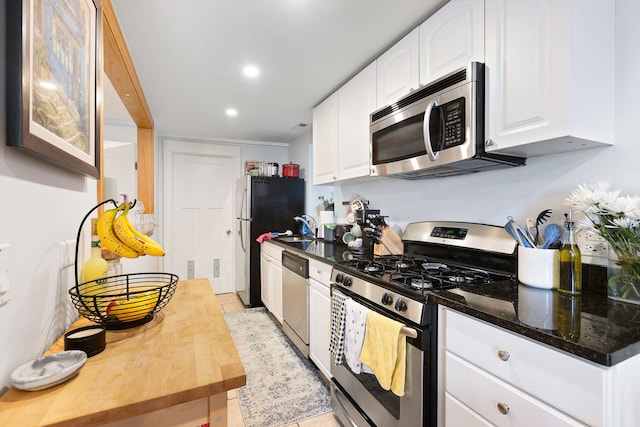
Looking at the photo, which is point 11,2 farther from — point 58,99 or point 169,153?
point 169,153

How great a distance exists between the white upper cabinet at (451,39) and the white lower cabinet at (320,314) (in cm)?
129

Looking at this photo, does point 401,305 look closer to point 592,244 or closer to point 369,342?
point 369,342

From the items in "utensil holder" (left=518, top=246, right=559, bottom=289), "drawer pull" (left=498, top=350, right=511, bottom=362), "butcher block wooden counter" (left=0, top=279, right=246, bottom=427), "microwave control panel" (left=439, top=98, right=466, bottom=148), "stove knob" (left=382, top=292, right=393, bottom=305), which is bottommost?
"drawer pull" (left=498, top=350, right=511, bottom=362)

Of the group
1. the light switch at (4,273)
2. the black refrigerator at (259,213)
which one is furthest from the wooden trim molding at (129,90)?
the black refrigerator at (259,213)

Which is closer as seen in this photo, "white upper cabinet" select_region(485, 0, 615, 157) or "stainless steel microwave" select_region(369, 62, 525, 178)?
"white upper cabinet" select_region(485, 0, 615, 157)

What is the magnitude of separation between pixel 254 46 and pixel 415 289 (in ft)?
5.71

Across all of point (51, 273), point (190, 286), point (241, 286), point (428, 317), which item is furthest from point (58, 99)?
point (241, 286)

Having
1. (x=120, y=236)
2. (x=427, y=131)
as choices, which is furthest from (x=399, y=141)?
(x=120, y=236)

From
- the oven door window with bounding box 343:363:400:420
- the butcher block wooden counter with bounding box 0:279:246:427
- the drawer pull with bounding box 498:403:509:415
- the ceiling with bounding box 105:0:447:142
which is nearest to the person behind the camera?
the butcher block wooden counter with bounding box 0:279:246:427

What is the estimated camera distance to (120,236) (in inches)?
37.2

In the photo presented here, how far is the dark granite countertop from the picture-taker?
2.37 ft

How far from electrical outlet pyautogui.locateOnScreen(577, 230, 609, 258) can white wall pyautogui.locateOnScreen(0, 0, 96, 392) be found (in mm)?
1775

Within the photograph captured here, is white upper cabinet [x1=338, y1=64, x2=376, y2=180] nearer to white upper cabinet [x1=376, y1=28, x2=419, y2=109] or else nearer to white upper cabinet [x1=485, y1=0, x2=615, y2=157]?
white upper cabinet [x1=376, y1=28, x2=419, y2=109]

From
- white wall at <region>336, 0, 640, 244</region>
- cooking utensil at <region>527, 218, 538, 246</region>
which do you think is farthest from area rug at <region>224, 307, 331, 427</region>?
cooking utensil at <region>527, 218, 538, 246</region>
